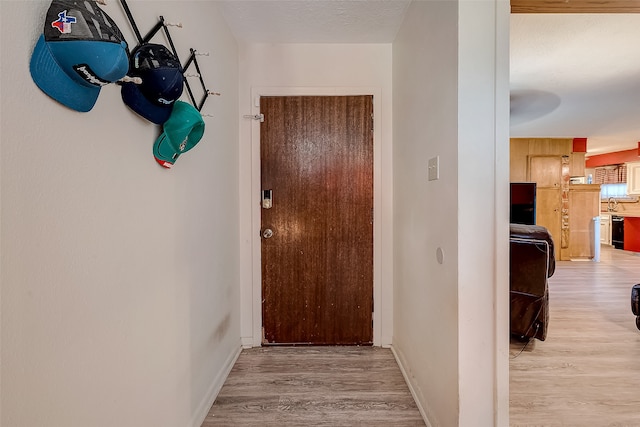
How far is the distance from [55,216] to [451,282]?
135 centimetres

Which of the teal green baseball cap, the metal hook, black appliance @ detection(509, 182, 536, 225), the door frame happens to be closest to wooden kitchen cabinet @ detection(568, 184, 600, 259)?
black appliance @ detection(509, 182, 536, 225)

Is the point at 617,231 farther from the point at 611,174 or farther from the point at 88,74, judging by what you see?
the point at 88,74

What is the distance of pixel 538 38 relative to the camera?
2.26m

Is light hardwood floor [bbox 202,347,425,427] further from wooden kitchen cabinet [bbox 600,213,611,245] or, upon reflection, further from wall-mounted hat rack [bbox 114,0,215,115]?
wooden kitchen cabinet [bbox 600,213,611,245]

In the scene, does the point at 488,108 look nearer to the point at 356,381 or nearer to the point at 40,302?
the point at 40,302

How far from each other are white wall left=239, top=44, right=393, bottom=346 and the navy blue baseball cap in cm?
127

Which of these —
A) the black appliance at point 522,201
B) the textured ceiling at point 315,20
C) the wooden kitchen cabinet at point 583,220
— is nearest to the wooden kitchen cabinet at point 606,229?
the wooden kitchen cabinet at point 583,220

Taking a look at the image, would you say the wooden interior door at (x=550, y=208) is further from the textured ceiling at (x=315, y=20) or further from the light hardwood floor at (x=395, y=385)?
the textured ceiling at (x=315, y=20)

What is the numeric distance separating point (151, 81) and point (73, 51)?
32 cm

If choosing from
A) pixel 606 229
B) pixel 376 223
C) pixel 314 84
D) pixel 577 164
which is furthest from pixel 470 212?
pixel 606 229

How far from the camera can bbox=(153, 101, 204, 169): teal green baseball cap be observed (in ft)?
3.59

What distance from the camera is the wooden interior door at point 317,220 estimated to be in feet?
7.47

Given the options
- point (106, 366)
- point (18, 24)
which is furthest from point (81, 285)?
point (18, 24)

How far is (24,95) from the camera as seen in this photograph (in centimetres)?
64
